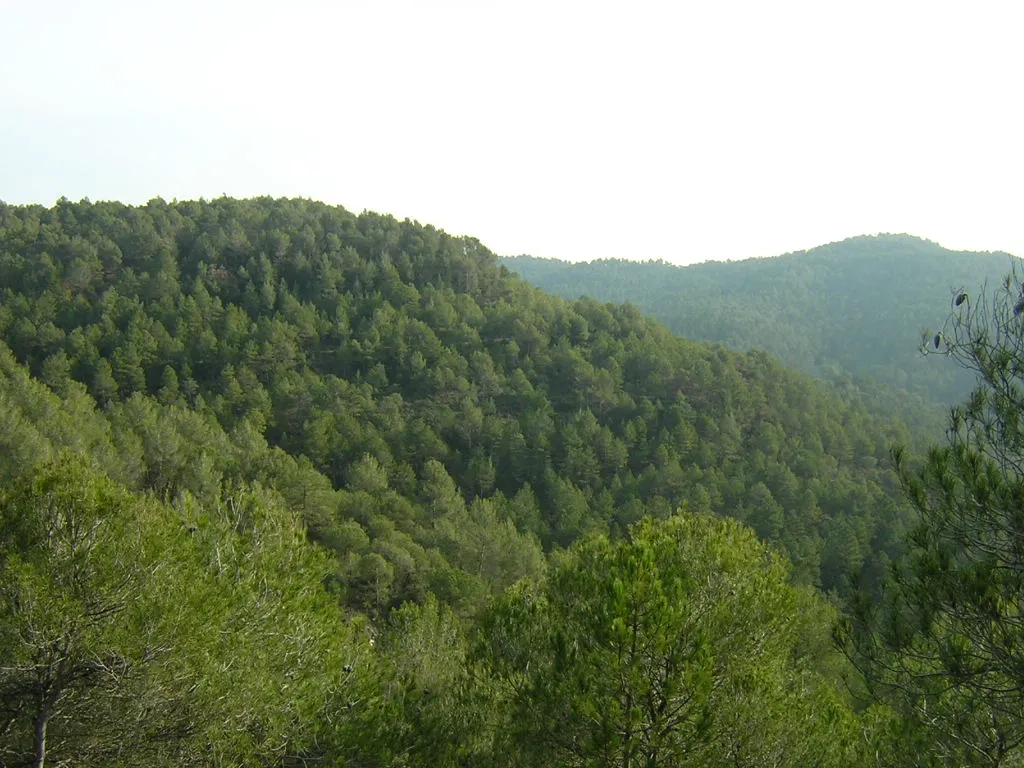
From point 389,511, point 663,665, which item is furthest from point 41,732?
point 389,511

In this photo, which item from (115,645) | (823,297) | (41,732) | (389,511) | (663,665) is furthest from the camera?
(823,297)

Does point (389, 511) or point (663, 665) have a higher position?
point (663, 665)

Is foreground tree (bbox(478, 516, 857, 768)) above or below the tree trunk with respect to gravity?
above

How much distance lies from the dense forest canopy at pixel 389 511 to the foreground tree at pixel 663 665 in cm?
4

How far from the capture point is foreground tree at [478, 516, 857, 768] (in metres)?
6.57

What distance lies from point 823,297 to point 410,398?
111 meters

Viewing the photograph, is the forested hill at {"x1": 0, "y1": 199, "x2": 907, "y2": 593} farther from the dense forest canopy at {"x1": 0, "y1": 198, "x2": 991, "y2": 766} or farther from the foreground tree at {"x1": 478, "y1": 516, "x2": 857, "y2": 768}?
the foreground tree at {"x1": 478, "y1": 516, "x2": 857, "y2": 768}

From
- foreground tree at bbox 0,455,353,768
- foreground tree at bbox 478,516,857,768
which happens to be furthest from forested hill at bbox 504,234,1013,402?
foreground tree at bbox 0,455,353,768

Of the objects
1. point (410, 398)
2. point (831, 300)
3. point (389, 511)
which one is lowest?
point (389, 511)

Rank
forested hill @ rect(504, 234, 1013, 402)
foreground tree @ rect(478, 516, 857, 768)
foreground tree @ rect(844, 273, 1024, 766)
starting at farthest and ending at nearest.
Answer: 1. forested hill @ rect(504, 234, 1013, 402)
2. foreground tree @ rect(478, 516, 857, 768)
3. foreground tree @ rect(844, 273, 1024, 766)

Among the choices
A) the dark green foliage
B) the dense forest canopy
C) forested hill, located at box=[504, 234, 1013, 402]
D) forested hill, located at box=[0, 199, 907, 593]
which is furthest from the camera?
forested hill, located at box=[504, 234, 1013, 402]

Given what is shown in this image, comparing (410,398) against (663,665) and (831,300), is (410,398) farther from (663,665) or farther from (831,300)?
(831,300)

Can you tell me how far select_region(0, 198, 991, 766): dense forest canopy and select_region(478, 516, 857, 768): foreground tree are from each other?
38mm

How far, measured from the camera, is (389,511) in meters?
35.2
